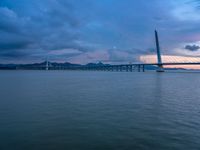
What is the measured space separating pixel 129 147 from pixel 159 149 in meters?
1.08

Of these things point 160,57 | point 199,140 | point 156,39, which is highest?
point 156,39

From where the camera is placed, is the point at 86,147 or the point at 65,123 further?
the point at 65,123

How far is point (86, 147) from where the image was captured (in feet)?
24.9

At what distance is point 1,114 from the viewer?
1257 cm

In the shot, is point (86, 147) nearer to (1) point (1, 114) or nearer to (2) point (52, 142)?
(2) point (52, 142)

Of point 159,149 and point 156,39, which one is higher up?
point 156,39

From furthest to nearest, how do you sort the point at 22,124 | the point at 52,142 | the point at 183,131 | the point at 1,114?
1. the point at 1,114
2. the point at 22,124
3. the point at 183,131
4. the point at 52,142

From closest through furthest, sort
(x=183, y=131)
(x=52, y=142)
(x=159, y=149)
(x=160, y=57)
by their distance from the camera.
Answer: (x=159, y=149) → (x=52, y=142) → (x=183, y=131) → (x=160, y=57)

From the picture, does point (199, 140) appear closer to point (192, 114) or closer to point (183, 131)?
point (183, 131)

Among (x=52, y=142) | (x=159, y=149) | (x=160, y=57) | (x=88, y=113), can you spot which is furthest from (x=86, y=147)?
(x=160, y=57)

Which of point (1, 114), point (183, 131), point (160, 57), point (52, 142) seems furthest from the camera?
point (160, 57)

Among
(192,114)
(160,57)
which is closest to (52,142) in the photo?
(192,114)

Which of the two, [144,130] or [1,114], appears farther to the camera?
[1,114]

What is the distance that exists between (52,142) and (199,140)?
19.6ft
